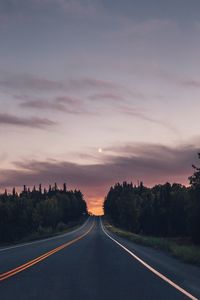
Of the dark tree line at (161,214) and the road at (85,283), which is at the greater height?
the dark tree line at (161,214)

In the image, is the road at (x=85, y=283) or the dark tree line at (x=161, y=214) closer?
the road at (x=85, y=283)

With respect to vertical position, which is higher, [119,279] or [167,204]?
[167,204]

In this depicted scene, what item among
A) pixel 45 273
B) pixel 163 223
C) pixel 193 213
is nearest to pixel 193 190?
A: pixel 193 213

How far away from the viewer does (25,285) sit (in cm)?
1380

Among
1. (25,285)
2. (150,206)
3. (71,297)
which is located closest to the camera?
(71,297)


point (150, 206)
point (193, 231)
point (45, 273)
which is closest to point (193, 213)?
point (193, 231)

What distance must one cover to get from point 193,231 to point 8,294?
272 ft

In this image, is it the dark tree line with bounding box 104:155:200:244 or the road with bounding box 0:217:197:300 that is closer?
the road with bounding box 0:217:197:300

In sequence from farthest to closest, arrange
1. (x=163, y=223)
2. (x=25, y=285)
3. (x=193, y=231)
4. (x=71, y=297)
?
(x=163, y=223)
(x=193, y=231)
(x=25, y=285)
(x=71, y=297)

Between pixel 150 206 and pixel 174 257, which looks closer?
→ pixel 174 257

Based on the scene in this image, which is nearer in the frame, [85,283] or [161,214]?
[85,283]

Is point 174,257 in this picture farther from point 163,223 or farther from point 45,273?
point 163,223

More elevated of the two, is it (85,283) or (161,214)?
(161,214)

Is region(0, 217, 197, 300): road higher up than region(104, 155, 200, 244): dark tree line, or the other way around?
region(104, 155, 200, 244): dark tree line
